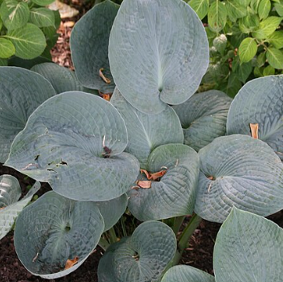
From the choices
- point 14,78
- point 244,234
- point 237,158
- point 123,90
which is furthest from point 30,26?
point 244,234

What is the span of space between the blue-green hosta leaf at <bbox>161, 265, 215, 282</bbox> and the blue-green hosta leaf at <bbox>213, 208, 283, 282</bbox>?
0.16ft

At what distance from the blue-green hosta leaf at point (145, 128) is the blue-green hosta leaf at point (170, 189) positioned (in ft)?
0.11

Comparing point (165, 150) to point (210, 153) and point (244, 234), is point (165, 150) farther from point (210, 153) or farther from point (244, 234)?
point (244, 234)

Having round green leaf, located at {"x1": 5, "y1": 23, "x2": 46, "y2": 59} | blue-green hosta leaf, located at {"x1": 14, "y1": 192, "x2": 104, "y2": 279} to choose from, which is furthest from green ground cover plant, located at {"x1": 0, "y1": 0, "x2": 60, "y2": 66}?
blue-green hosta leaf, located at {"x1": 14, "y1": 192, "x2": 104, "y2": 279}

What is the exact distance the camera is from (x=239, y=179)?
101cm

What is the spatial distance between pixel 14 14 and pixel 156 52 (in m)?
0.33

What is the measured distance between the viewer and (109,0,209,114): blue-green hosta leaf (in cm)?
105

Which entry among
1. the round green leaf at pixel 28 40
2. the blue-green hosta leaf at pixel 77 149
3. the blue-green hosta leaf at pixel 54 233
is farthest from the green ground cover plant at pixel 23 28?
the blue-green hosta leaf at pixel 54 233

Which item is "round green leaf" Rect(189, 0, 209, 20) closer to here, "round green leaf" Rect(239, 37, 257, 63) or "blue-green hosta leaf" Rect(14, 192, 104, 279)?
"round green leaf" Rect(239, 37, 257, 63)

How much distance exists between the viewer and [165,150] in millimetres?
1111

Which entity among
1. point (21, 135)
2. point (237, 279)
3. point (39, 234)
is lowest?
point (39, 234)

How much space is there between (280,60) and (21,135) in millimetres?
642

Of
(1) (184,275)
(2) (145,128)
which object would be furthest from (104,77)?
(1) (184,275)

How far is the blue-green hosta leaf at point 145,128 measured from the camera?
1128mm
